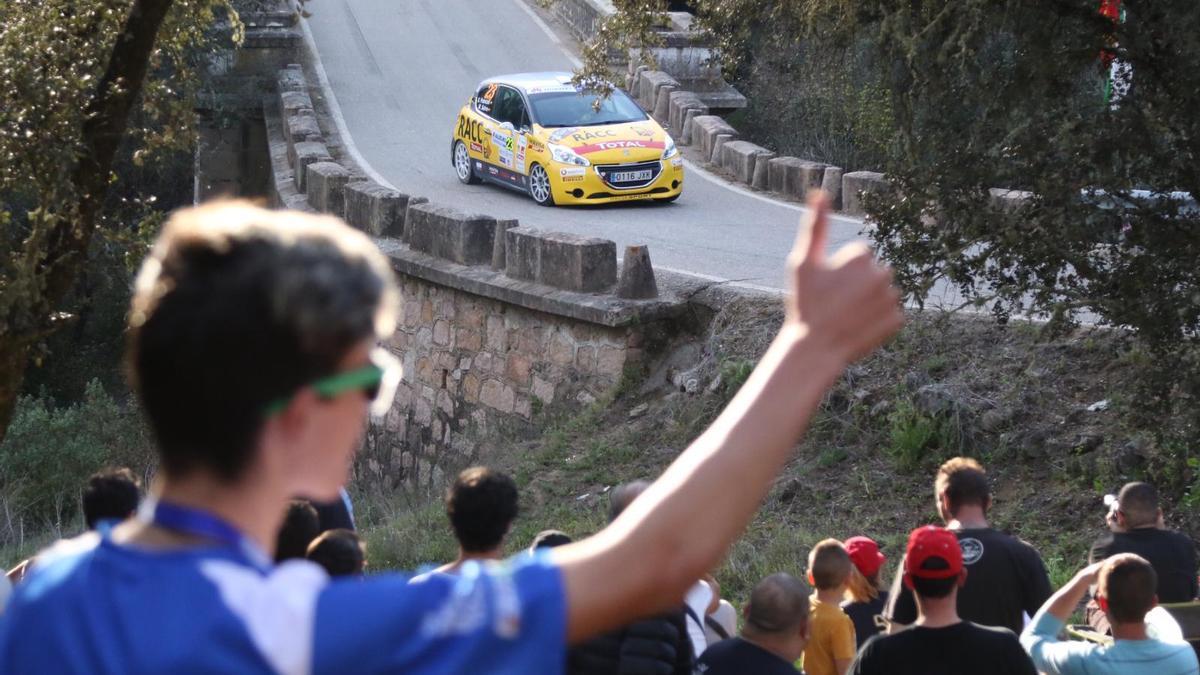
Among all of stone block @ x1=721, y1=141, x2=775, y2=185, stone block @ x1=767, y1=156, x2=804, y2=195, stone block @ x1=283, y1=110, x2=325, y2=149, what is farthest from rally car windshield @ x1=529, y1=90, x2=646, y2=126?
stone block @ x1=283, y1=110, x2=325, y2=149

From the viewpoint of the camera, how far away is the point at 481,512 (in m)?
4.12

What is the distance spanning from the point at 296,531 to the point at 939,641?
2.11m

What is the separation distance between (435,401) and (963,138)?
8355mm

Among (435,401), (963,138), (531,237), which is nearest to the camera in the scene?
(963,138)

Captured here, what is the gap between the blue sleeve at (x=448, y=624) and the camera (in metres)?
1.52

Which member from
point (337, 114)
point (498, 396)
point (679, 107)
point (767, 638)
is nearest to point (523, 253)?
point (498, 396)

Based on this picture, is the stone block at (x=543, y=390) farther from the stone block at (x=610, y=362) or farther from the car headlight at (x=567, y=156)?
the car headlight at (x=567, y=156)

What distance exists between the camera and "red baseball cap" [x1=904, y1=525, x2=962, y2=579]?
3889mm

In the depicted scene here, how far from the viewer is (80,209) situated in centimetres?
742

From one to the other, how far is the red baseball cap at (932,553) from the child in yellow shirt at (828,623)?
0.80m

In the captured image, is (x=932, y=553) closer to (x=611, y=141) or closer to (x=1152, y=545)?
(x=1152, y=545)

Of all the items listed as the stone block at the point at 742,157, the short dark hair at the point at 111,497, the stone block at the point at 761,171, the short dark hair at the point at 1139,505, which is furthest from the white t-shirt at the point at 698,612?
the stone block at the point at 742,157

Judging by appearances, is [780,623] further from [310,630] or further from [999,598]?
[310,630]

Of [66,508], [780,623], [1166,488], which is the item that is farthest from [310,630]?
[66,508]
